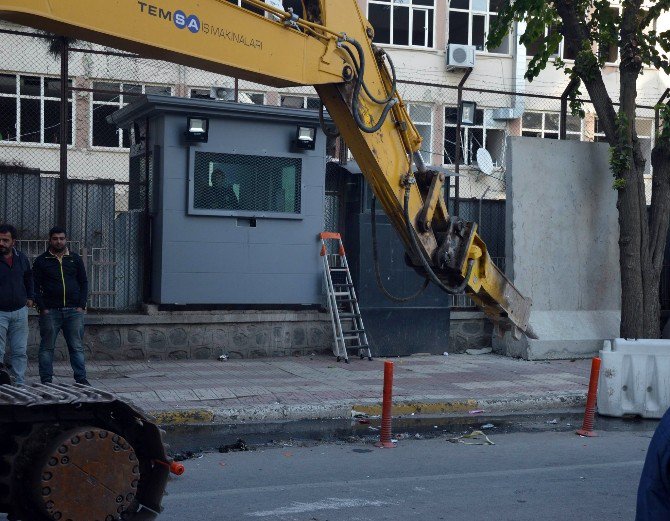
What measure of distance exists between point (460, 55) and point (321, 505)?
24.6 m

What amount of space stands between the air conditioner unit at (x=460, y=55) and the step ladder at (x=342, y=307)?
15883mm

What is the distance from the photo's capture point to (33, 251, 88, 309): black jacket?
11.8m

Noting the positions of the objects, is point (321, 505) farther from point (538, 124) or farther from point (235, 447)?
point (538, 124)

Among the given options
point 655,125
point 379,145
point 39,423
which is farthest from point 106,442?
point 655,125

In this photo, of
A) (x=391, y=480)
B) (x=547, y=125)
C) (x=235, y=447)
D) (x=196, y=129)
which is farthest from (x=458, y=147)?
(x=547, y=125)

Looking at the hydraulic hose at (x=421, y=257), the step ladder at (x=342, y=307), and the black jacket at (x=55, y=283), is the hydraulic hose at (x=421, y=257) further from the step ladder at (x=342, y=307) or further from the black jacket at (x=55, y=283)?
the step ladder at (x=342, y=307)

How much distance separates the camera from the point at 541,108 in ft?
68.2

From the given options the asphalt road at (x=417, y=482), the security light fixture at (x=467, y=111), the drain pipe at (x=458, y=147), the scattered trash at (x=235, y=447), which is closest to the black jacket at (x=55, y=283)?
the scattered trash at (x=235, y=447)

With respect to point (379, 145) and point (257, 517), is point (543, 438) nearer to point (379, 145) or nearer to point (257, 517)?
point (379, 145)

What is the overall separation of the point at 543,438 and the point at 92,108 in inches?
535

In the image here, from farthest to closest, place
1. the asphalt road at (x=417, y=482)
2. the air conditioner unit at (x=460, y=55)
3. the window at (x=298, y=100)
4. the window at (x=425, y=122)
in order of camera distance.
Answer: the air conditioner unit at (x=460, y=55)
the window at (x=298, y=100)
the window at (x=425, y=122)
the asphalt road at (x=417, y=482)

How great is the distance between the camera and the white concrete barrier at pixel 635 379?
11.9 meters

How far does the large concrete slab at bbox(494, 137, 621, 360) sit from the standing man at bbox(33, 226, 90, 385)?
750 centimetres

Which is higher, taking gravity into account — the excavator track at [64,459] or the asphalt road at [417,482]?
the excavator track at [64,459]
